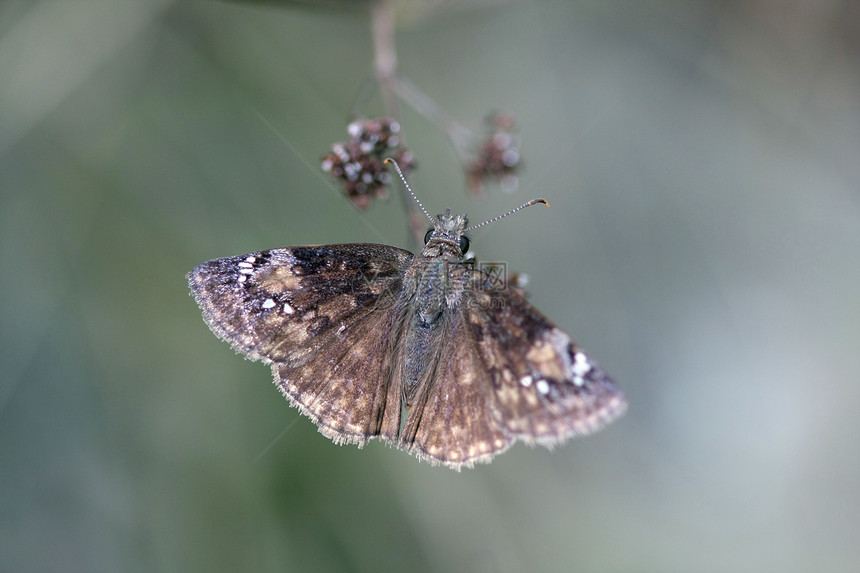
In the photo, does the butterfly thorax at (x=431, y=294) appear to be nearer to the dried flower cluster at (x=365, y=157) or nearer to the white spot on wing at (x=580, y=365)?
the dried flower cluster at (x=365, y=157)

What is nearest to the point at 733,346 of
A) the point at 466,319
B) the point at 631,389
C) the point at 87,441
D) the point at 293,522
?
the point at 631,389

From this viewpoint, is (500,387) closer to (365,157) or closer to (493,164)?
(365,157)

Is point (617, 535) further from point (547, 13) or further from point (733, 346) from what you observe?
point (547, 13)

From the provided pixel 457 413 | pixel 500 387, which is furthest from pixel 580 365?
pixel 457 413

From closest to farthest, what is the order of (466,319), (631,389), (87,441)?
(466,319)
(87,441)
(631,389)

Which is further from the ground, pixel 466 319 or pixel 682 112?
pixel 682 112

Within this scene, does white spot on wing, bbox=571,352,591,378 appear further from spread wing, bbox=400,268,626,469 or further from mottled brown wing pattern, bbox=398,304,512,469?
mottled brown wing pattern, bbox=398,304,512,469

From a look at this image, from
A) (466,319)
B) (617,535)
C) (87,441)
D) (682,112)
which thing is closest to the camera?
(466,319)
